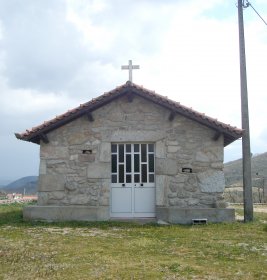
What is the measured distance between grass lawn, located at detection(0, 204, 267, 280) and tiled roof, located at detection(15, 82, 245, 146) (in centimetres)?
246

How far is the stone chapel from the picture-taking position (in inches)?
436

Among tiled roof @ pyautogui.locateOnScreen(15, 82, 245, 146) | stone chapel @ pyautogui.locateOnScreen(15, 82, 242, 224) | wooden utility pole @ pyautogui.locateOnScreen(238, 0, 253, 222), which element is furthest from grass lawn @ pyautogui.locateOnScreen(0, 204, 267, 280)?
tiled roof @ pyautogui.locateOnScreen(15, 82, 245, 146)

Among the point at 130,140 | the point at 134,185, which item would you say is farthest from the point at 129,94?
the point at 134,185

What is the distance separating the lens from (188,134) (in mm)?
11352

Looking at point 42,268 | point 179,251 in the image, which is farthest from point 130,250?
point 42,268

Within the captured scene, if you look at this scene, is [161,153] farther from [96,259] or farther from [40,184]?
[96,259]

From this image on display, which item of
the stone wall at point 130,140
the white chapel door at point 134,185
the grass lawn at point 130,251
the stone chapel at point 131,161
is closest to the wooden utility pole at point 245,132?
the stone chapel at point 131,161

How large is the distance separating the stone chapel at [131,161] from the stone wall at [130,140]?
0.03 metres

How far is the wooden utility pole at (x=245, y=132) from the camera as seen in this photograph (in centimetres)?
1174

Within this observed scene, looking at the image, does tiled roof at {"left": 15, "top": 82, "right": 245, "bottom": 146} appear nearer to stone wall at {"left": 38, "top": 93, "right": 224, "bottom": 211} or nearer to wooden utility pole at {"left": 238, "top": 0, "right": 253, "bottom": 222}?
stone wall at {"left": 38, "top": 93, "right": 224, "bottom": 211}

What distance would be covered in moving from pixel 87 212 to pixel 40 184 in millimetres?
1545

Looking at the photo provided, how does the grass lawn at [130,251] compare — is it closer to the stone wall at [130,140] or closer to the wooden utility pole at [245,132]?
the stone wall at [130,140]

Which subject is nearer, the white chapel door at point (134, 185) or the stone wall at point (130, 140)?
the stone wall at point (130, 140)

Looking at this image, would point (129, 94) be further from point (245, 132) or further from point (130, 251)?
point (130, 251)
